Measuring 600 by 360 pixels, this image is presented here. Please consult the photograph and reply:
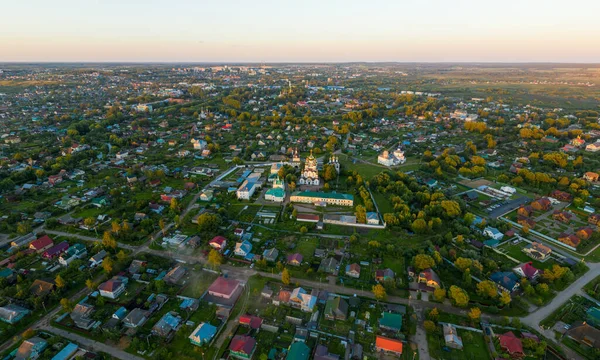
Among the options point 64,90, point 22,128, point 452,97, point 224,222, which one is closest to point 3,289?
point 224,222

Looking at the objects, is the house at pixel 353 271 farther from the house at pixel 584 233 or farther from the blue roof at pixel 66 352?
the house at pixel 584 233

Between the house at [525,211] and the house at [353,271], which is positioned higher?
the house at [525,211]

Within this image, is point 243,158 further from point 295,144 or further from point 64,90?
point 64,90

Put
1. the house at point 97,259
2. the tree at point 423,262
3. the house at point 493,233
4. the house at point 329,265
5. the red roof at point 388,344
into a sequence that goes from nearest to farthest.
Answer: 1. the red roof at point 388,344
2. the tree at point 423,262
3. the house at point 329,265
4. the house at point 97,259
5. the house at point 493,233

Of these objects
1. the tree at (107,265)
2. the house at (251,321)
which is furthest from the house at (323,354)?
the tree at (107,265)

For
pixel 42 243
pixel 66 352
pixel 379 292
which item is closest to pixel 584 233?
pixel 379 292

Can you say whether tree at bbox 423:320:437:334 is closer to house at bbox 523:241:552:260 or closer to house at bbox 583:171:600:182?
house at bbox 523:241:552:260

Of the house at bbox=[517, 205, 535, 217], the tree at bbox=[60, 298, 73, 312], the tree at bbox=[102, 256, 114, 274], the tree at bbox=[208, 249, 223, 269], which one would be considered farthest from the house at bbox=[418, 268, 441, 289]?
the tree at bbox=[60, 298, 73, 312]
